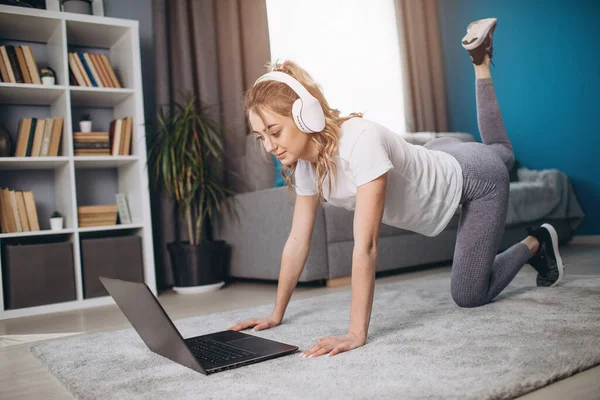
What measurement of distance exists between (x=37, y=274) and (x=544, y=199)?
299cm

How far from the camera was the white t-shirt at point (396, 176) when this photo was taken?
138 centimetres

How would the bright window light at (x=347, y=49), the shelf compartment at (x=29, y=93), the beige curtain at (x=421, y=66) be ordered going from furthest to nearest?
the beige curtain at (x=421, y=66), the bright window light at (x=347, y=49), the shelf compartment at (x=29, y=93)

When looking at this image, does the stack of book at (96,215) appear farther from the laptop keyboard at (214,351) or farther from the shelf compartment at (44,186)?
the laptop keyboard at (214,351)

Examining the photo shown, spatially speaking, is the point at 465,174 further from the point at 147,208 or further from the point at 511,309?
the point at 147,208

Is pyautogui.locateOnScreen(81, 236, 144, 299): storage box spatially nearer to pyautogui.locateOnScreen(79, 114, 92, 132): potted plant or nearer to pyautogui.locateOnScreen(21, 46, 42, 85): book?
pyautogui.locateOnScreen(79, 114, 92, 132): potted plant

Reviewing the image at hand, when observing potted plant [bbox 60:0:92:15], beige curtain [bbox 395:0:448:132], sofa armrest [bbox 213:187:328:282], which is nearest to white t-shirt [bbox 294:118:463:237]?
sofa armrest [bbox 213:187:328:282]

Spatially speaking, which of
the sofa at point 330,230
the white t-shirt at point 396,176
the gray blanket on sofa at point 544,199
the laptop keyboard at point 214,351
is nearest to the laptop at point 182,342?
the laptop keyboard at point 214,351

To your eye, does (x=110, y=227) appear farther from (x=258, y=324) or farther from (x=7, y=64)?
(x=258, y=324)

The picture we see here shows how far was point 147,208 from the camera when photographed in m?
2.96

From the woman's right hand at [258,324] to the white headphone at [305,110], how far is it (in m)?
0.64

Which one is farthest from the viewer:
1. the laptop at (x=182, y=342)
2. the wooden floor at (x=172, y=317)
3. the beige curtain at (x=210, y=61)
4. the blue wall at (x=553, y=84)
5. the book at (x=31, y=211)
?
the blue wall at (x=553, y=84)

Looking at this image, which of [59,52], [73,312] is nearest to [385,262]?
[73,312]

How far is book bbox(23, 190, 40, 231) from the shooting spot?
2816 millimetres

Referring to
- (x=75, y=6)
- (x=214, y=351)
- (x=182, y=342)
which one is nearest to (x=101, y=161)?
(x=75, y=6)
